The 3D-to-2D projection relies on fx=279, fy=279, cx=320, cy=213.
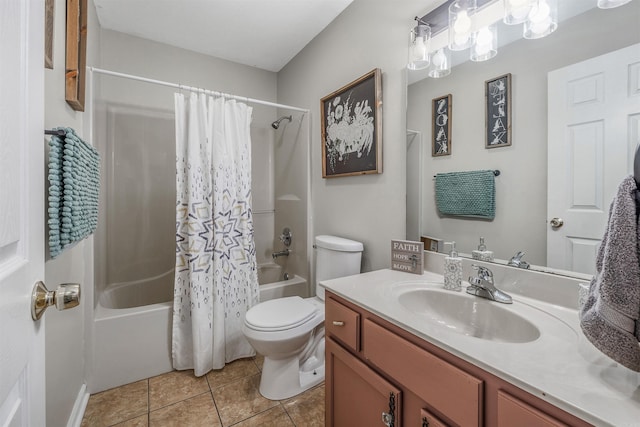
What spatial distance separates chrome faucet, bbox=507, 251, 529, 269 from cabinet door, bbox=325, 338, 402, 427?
0.65m

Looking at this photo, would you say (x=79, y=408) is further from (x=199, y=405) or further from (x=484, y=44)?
(x=484, y=44)

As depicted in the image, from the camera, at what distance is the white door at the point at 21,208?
399mm

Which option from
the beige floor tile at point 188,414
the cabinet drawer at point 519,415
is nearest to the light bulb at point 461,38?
the cabinet drawer at point 519,415

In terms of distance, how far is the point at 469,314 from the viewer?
1.04 meters

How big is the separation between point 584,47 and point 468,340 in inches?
39.7

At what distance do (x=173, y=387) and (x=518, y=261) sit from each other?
1977mm

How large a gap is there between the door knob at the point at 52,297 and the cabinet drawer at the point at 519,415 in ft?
2.95

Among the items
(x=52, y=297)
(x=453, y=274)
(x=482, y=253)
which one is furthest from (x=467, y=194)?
(x=52, y=297)

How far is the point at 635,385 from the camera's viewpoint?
1.80 feet

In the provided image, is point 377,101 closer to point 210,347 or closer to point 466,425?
point 466,425

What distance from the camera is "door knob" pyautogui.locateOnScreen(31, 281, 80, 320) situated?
50 centimetres

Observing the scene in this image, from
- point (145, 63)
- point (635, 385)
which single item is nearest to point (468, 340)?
point (635, 385)

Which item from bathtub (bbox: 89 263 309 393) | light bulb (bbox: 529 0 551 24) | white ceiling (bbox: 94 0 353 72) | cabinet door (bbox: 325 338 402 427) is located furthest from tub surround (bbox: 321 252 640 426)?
white ceiling (bbox: 94 0 353 72)

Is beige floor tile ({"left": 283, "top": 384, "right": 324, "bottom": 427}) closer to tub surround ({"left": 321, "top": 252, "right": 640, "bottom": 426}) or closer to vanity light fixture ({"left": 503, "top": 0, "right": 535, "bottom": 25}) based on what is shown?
tub surround ({"left": 321, "top": 252, "right": 640, "bottom": 426})
